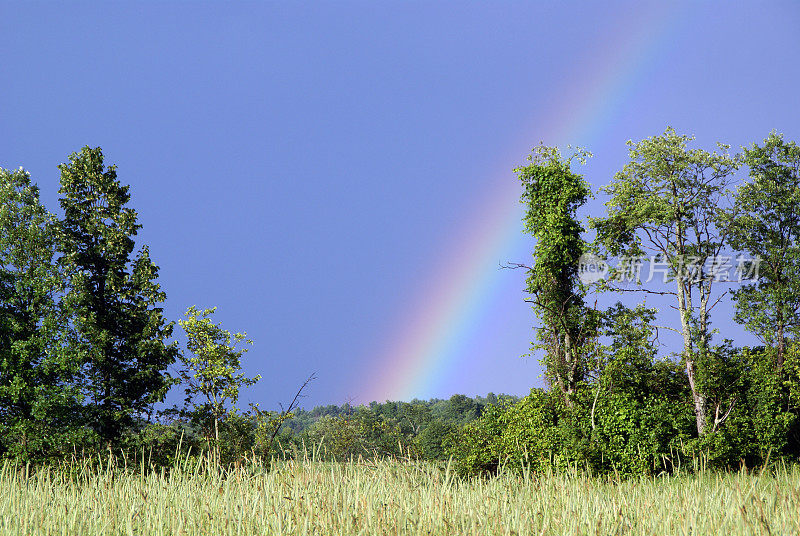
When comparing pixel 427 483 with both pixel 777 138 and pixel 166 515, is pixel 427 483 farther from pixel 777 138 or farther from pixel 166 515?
pixel 777 138

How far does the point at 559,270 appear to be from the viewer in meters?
27.3

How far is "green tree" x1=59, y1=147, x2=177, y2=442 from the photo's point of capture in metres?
24.2

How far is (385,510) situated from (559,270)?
22.6 metres

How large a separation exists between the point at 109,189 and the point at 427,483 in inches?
936

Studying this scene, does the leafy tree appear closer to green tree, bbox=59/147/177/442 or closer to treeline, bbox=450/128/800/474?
treeline, bbox=450/128/800/474

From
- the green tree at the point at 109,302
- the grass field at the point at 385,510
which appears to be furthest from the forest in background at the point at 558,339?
the grass field at the point at 385,510

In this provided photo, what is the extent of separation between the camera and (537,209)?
93.6 ft

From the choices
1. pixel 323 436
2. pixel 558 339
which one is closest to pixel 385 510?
pixel 323 436

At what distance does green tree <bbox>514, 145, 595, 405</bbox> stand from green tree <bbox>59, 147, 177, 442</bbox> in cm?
1594

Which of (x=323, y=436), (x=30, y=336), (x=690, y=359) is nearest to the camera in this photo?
(x=323, y=436)

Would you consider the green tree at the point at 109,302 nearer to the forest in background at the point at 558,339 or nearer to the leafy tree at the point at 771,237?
the forest in background at the point at 558,339

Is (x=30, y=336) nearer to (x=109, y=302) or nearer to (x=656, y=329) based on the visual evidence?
(x=109, y=302)

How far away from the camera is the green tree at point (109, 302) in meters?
24.2

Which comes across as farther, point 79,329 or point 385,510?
point 79,329
